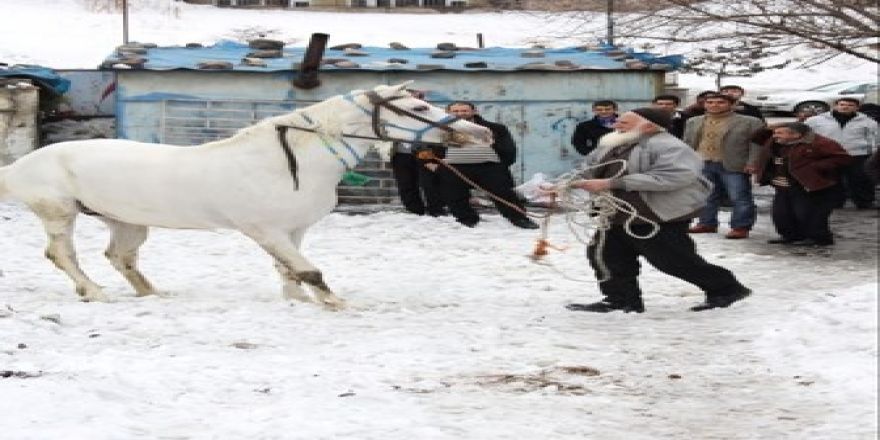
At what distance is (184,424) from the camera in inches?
232

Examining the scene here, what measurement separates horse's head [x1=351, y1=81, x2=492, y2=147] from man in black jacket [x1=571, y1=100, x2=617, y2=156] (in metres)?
5.69

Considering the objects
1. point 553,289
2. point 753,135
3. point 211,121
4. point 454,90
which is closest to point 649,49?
point 454,90

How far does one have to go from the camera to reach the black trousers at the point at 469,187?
14.6 meters

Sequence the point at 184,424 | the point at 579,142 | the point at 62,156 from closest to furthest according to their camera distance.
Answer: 1. the point at 184,424
2. the point at 62,156
3. the point at 579,142

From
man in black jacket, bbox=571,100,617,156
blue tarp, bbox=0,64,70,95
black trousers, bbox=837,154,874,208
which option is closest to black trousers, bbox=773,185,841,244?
man in black jacket, bbox=571,100,617,156

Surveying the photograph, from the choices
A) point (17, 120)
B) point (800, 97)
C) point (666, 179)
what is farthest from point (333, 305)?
point (800, 97)

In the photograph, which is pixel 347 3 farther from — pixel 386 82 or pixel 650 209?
pixel 650 209

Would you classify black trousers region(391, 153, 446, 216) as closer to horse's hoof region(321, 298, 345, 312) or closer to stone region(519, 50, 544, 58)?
stone region(519, 50, 544, 58)

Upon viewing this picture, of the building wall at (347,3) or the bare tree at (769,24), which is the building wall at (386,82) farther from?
the building wall at (347,3)

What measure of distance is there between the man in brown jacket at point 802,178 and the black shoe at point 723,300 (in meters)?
4.09

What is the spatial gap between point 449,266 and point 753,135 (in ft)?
12.1

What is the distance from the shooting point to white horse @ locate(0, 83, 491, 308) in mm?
9312

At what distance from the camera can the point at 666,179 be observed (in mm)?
9039

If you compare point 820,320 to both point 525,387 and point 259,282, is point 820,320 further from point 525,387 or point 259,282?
point 259,282
